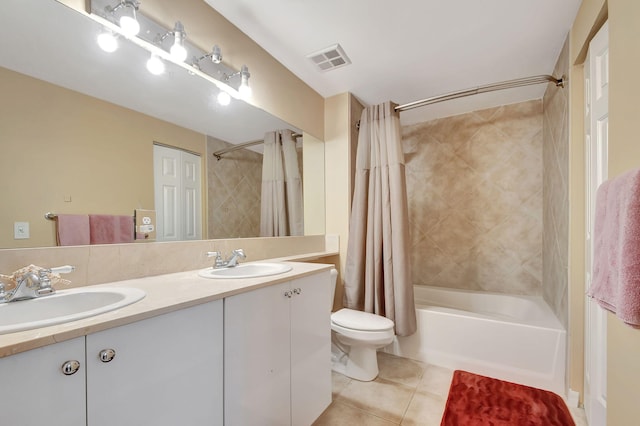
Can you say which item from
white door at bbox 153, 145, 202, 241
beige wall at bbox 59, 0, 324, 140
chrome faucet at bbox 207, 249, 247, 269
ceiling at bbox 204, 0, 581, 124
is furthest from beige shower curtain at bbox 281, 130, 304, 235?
white door at bbox 153, 145, 202, 241

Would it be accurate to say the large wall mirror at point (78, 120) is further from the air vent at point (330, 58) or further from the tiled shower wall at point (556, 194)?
the tiled shower wall at point (556, 194)

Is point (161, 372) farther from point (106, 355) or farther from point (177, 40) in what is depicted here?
point (177, 40)

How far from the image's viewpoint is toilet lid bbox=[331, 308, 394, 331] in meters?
1.79

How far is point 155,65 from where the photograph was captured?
1269mm

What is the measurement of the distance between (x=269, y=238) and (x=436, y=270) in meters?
1.98

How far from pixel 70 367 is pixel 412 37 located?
2.19 meters

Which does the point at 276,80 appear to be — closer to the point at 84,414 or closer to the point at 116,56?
the point at 116,56

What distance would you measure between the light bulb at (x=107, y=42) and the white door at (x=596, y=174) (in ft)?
7.25

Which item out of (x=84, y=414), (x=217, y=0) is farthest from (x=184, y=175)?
(x=84, y=414)

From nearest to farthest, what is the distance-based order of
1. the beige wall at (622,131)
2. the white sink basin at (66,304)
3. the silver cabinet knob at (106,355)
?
the silver cabinet knob at (106,355) < the white sink basin at (66,304) < the beige wall at (622,131)

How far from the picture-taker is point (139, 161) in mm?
1230

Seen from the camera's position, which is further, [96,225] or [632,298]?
[96,225]

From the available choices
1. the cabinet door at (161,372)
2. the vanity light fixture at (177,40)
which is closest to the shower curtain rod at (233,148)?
the vanity light fixture at (177,40)

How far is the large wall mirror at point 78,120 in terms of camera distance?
0.91 meters
